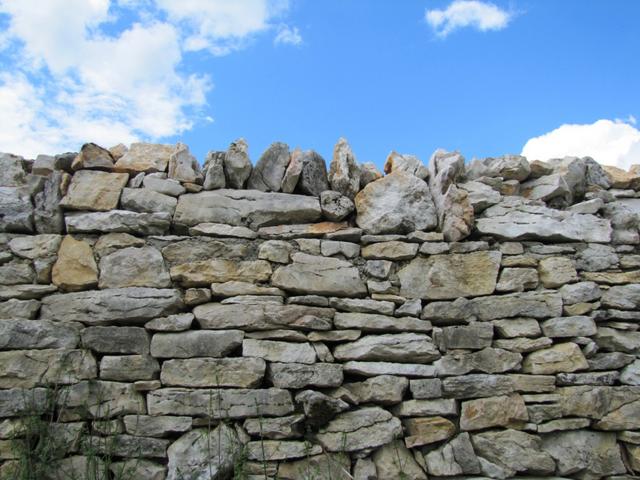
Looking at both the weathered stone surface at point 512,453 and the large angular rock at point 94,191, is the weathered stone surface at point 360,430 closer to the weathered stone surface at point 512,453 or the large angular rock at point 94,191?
the weathered stone surface at point 512,453

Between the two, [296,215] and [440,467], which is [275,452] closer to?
[440,467]

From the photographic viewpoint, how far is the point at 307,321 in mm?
3041

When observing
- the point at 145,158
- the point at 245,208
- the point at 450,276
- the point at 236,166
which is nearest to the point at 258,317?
the point at 245,208

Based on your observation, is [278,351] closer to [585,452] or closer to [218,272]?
[218,272]

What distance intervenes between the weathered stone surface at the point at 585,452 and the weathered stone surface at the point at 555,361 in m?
0.39

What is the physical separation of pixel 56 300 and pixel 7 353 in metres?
0.38

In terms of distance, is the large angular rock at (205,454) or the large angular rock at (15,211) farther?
the large angular rock at (15,211)

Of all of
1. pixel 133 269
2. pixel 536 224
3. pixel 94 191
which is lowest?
pixel 133 269

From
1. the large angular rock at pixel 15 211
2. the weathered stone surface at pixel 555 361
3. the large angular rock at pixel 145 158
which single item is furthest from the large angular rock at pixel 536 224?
the large angular rock at pixel 15 211

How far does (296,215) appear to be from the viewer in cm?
337

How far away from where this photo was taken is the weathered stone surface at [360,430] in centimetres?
287

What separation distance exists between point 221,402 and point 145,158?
1.74 m

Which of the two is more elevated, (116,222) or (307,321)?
(116,222)

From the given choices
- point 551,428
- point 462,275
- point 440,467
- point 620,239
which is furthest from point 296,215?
point 620,239
